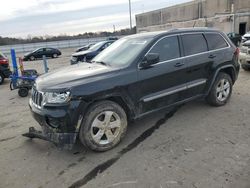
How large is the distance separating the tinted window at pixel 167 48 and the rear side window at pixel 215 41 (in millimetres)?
991

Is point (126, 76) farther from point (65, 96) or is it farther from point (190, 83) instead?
point (190, 83)

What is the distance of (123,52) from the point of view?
4.75 meters

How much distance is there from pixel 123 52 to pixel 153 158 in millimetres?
2067

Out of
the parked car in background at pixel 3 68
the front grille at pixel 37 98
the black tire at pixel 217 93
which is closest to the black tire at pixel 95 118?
the front grille at pixel 37 98

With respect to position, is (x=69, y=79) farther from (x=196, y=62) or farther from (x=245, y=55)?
(x=245, y=55)

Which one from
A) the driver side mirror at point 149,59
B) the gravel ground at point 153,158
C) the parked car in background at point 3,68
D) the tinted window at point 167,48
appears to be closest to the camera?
the gravel ground at point 153,158

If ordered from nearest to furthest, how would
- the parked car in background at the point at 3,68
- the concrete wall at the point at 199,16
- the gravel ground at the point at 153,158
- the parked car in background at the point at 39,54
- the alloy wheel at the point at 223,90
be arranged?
1. the gravel ground at the point at 153,158
2. the alloy wheel at the point at 223,90
3. the parked car in background at the point at 3,68
4. the parked car in background at the point at 39,54
5. the concrete wall at the point at 199,16

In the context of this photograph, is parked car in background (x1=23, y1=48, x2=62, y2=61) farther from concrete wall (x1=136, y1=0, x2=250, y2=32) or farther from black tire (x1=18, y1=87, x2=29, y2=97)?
black tire (x1=18, y1=87, x2=29, y2=97)

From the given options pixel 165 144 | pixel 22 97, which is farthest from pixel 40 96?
pixel 22 97

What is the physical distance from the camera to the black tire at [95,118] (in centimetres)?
378

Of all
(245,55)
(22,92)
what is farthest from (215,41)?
(22,92)

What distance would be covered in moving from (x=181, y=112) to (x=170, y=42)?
1623 millimetres

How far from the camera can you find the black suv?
3.67 meters

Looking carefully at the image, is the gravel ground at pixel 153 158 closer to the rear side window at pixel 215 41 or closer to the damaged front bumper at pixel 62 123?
the damaged front bumper at pixel 62 123
